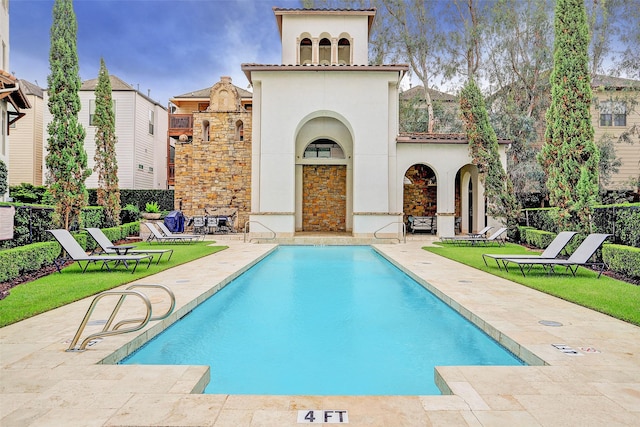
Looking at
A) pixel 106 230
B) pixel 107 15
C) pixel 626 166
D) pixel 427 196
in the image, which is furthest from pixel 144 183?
pixel 626 166

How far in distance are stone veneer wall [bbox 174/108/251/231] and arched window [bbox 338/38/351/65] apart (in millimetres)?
5648

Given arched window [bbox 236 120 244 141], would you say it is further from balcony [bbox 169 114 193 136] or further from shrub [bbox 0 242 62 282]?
shrub [bbox 0 242 62 282]

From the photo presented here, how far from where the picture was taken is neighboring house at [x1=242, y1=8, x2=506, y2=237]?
17750mm

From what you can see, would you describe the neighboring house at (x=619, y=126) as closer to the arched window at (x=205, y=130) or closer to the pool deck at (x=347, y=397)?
the arched window at (x=205, y=130)

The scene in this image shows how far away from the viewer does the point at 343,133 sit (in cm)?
2038

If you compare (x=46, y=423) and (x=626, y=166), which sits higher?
(x=626, y=166)

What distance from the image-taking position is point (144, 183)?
30.9m

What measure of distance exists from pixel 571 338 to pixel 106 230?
14.6 meters

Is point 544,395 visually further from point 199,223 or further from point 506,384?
point 199,223

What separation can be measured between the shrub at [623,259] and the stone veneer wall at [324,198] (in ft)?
42.4

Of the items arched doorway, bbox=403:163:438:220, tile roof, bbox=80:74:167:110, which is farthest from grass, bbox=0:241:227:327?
tile roof, bbox=80:74:167:110

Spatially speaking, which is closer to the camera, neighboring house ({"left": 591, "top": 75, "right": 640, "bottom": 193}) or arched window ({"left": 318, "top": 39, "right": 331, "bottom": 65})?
arched window ({"left": 318, "top": 39, "right": 331, "bottom": 65})

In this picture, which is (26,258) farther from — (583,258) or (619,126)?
(619,126)

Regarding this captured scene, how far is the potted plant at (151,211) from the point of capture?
26.0 meters
